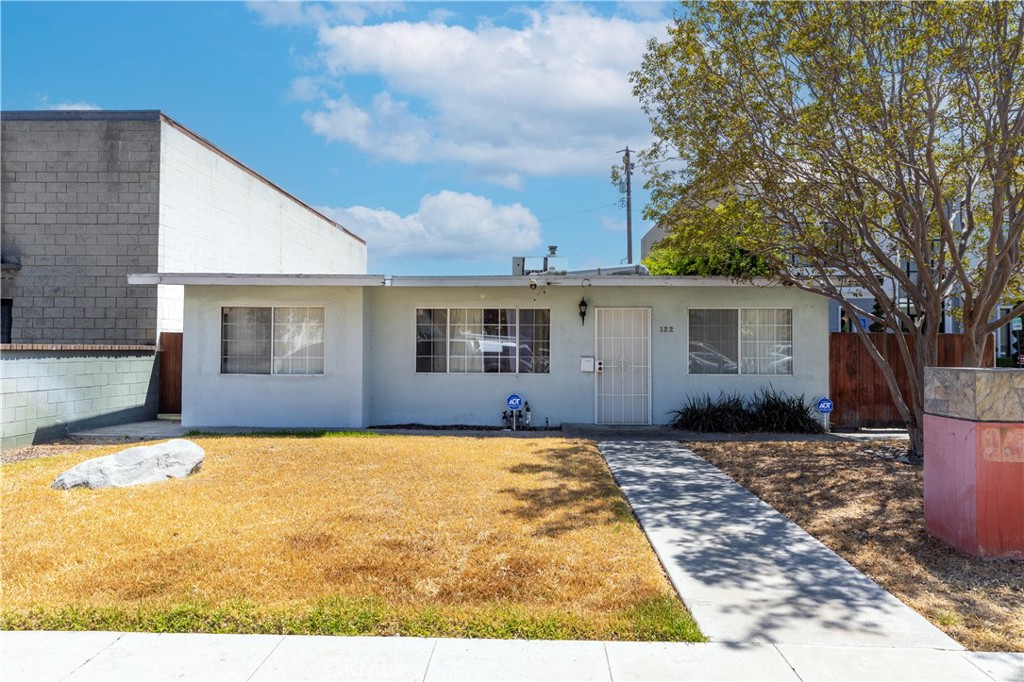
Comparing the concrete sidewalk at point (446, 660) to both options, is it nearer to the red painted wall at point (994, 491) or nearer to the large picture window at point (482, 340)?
the red painted wall at point (994, 491)

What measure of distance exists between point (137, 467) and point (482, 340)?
6275 mm

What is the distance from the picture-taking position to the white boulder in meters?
6.94

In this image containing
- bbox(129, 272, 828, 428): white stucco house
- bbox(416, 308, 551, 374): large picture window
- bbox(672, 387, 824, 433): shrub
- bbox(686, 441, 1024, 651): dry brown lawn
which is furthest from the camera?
bbox(416, 308, 551, 374): large picture window

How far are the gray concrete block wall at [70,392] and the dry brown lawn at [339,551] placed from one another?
2214 mm

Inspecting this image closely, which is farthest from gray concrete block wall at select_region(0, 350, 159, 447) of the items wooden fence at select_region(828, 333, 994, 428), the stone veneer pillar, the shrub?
wooden fence at select_region(828, 333, 994, 428)

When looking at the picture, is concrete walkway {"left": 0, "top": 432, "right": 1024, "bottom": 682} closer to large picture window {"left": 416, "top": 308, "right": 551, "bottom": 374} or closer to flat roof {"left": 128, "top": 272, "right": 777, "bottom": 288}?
flat roof {"left": 128, "top": 272, "right": 777, "bottom": 288}

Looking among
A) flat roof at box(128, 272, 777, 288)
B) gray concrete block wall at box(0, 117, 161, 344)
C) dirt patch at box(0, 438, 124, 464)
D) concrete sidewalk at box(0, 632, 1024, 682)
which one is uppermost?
gray concrete block wall at box(0, 117, 161, 344)

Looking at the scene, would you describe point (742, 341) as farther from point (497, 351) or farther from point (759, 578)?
point (759, 578)

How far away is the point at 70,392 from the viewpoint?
11008 millimetres

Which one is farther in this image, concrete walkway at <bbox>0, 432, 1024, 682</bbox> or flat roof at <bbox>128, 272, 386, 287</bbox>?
flat roof at <bbox>128, 272, 386, 287</bbox>

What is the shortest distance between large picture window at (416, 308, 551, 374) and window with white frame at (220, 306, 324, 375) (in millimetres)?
1942

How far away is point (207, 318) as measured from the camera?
1190 cm

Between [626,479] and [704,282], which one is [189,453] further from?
[704,282]

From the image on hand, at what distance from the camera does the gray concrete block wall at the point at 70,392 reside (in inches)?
382
